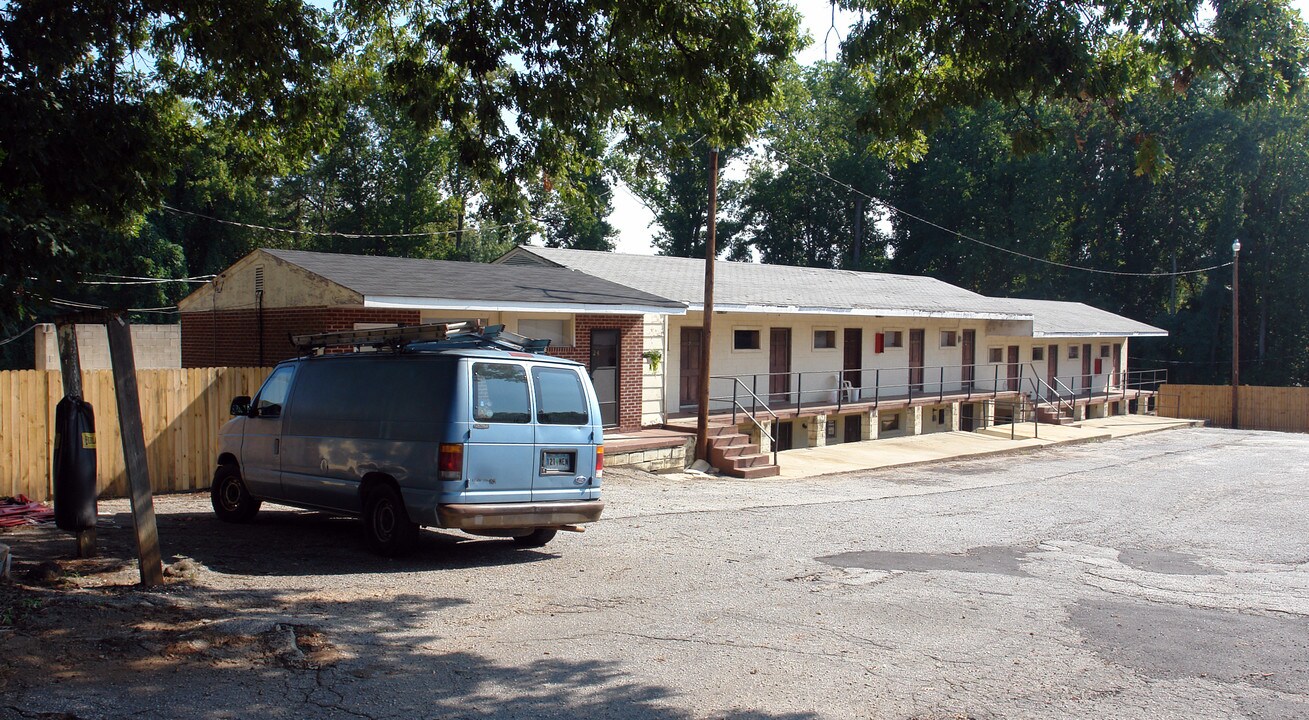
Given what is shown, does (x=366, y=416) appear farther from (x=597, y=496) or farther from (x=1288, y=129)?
(x=1288, y=129)

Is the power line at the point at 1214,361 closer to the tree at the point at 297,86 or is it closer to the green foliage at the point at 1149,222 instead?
the green foliage at the point at 1149,222

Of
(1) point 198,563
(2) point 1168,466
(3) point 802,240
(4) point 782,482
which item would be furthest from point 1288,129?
(1) point 198,563

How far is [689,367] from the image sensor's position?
23.3 metres

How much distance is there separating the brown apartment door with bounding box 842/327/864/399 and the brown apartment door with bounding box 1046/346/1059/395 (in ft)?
42.4

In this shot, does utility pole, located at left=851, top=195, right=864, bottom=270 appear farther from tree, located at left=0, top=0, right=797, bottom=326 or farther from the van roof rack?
the van roof rack

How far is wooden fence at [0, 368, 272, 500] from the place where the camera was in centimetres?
1220

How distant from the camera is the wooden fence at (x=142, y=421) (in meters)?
12.2

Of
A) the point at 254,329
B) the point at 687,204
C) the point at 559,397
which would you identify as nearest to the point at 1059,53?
the point at 559,397

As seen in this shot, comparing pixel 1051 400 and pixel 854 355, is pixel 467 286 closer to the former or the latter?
pixel 854 355

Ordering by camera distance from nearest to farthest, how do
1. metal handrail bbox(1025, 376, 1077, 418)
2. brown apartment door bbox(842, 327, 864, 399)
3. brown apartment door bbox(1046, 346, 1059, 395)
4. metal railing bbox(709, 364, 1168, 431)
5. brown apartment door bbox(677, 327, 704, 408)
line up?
brown apartment door bbox(677, 327, 704, 408) < metal railing bbox(709, 364, 1168, 431) < brown apartment door bbox(842, 327, 864, 399) < metal handrail bbox(1025, 376, 1077, 418) < brown apartment door bbox(1046, 346, 1059, 395)

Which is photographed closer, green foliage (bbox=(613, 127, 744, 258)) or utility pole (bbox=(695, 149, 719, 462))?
utility pole (bbox=(695, 149, 719, 462))

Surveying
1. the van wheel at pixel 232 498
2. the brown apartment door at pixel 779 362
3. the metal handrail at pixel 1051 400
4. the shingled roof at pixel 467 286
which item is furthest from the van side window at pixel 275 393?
the metal handrail at pixel 1051 400

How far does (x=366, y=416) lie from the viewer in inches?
390

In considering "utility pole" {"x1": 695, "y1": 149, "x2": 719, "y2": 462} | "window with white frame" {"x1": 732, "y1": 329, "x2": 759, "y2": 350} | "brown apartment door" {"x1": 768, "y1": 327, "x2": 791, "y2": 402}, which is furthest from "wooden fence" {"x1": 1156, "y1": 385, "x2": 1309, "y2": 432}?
"utility pole" {"x1": 695, "y1": 149, "x2": 719, "y2": 462}
